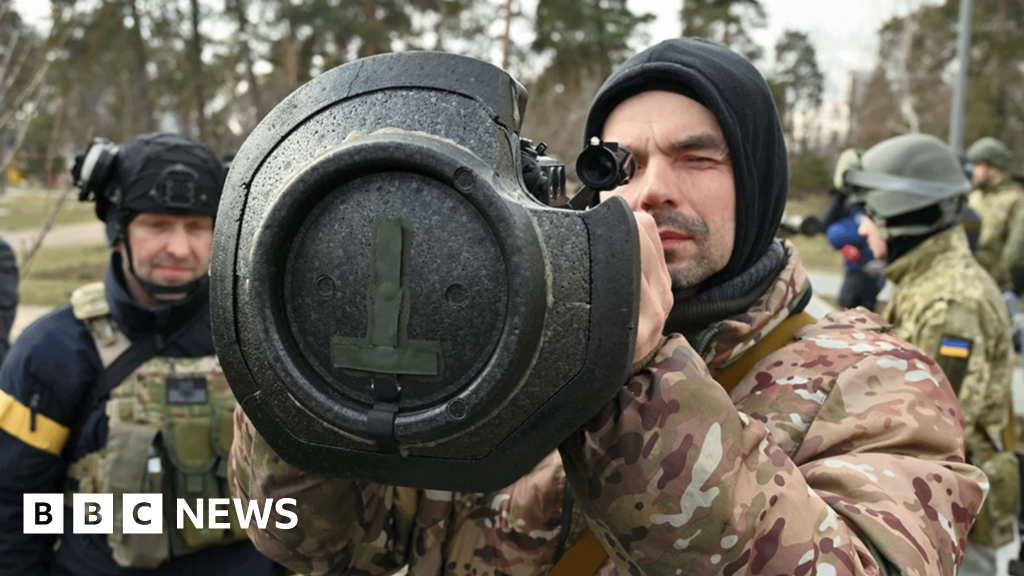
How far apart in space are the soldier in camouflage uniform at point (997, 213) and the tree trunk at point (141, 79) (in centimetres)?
1454

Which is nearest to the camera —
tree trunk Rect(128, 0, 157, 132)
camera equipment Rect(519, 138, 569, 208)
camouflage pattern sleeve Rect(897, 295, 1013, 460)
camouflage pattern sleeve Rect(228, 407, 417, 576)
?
camera equipment Rect(519, 138, 569, 208)

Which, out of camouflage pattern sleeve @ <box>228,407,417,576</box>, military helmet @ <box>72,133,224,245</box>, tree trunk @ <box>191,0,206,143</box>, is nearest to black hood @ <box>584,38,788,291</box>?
camouflage pattern sleeve @ <box>228,407,417,576</box>

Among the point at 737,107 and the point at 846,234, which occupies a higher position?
the point at 737,107

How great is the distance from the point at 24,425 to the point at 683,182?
221 centimetres

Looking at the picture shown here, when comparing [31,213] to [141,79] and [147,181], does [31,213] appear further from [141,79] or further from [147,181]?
[147,181]

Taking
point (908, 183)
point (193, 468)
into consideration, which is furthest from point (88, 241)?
point (908, 183)

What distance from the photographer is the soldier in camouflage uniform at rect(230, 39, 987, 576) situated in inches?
38.8

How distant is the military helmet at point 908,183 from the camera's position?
3932 mm

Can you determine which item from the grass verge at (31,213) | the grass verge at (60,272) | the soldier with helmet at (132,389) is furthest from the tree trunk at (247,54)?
the soldier with helmet at (132,389)

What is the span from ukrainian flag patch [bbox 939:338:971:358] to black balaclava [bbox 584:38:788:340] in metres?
2.12

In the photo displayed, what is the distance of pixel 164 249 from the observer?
2.83 m

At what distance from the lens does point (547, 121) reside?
13922mm

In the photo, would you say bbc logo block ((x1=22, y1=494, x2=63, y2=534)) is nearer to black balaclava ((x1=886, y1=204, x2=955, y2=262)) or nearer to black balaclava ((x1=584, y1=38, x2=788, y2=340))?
black balaclava ((x1=584, y1=38, x2=788, y2=340))

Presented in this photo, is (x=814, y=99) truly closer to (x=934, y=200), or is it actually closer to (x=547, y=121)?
(x=547, y=121)
